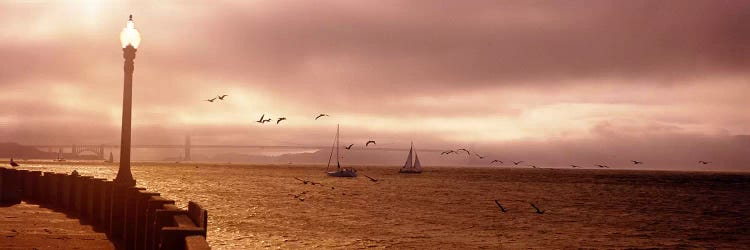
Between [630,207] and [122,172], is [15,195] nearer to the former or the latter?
[122,172]

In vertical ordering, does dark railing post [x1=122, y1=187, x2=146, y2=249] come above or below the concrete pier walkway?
above

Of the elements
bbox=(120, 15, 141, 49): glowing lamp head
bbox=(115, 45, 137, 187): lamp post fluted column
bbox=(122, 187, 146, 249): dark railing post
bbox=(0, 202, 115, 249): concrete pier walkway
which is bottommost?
bbox=(0, 202, 115, 249): concrete pier walkway

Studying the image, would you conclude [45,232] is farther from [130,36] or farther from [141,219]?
[130,36]

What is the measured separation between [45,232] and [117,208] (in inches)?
54.2

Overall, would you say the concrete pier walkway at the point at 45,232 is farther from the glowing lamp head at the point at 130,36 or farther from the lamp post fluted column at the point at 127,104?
the glowing lamp head at the point at 130,36

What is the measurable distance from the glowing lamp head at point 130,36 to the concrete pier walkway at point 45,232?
3.90 metres

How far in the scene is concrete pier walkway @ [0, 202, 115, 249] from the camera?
37.3 ft

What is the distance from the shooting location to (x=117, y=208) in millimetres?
12664

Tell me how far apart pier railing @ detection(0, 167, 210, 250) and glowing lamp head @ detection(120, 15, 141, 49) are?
9.83ft

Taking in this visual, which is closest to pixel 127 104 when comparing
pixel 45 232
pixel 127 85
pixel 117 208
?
pixel 127 85

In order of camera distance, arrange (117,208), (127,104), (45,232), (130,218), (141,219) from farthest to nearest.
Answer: (127,104), (45,232), (117,208), (130,218), (141,219)

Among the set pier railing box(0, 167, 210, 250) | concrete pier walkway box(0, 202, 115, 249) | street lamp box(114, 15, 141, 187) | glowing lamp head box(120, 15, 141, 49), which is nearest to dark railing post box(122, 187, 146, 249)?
pier railing box(0, 167, 210, 250)

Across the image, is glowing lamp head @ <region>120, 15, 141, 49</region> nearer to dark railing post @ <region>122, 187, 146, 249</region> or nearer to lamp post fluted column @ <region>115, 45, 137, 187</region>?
lamp post fluted column @ <region>115, 45, 137, 187</region>

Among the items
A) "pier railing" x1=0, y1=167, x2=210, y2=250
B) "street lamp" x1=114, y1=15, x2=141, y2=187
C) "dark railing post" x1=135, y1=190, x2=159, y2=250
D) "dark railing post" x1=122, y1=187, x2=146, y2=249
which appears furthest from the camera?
"street lamp" x1=114, y1=15, x2=141, y2=187
